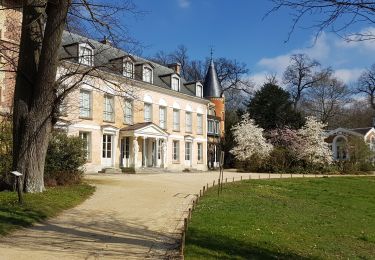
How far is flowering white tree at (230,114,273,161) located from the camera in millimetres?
39656

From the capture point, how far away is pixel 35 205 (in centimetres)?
1173

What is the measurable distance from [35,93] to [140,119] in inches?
854

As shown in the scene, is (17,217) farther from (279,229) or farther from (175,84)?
(175,84)

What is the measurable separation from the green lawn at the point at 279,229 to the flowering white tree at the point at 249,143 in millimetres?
21787

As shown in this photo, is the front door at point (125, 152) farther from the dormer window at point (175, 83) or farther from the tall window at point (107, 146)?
the dormer window at point (175, 83)

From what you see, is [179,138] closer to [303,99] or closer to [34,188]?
[34,188]

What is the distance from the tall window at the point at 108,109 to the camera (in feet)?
107

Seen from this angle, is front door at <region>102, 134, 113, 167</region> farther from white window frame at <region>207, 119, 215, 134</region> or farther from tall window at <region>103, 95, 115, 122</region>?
white window frame at <region>207, 119, 215, 134</region>

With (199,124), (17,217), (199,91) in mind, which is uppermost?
(199,91)

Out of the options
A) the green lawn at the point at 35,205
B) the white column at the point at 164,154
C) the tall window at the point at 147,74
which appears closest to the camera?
the green lawn at the point at 35,205

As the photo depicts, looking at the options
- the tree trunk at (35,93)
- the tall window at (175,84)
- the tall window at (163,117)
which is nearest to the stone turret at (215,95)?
the tall window at (175,84)

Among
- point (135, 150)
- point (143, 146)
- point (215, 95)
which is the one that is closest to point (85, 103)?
point (135, 150)

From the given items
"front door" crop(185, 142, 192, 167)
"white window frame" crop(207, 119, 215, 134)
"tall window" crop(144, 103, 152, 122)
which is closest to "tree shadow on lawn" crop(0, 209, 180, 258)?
"tall window" crop(144, 103, 152, 122)

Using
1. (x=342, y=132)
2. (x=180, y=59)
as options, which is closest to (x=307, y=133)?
(x=342, y=132)
